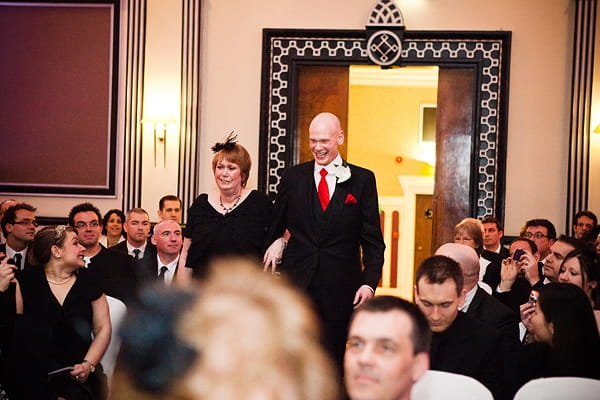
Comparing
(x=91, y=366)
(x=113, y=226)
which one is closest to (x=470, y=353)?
(x=91, y=366)

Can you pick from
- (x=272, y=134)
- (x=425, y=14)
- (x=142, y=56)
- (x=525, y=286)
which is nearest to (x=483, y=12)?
(x=425, y=14)

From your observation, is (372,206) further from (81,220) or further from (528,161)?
(528,161)

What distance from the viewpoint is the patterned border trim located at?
859cm

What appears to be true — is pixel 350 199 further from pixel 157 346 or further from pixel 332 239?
pixel 157 346

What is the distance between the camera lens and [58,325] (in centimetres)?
416

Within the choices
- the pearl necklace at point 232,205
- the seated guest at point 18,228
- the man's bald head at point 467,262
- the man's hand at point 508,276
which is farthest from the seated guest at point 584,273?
the seated guest at point 18,228

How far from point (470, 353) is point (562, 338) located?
360 millimetres

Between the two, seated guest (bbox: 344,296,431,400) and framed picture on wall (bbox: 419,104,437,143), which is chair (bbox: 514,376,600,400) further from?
framed picture on wall (bbox: 419,104,437,143)

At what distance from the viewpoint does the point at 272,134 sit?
880 centimetres

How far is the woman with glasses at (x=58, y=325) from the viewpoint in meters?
3.84

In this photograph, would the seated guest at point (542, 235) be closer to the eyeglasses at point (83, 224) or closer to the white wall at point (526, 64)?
the white wall at point (526, 64)

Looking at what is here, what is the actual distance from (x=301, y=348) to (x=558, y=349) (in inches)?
88.2

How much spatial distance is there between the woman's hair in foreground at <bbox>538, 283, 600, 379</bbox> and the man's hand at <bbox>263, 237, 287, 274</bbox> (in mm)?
1338

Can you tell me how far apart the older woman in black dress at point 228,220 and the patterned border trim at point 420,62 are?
4277 millimetres
